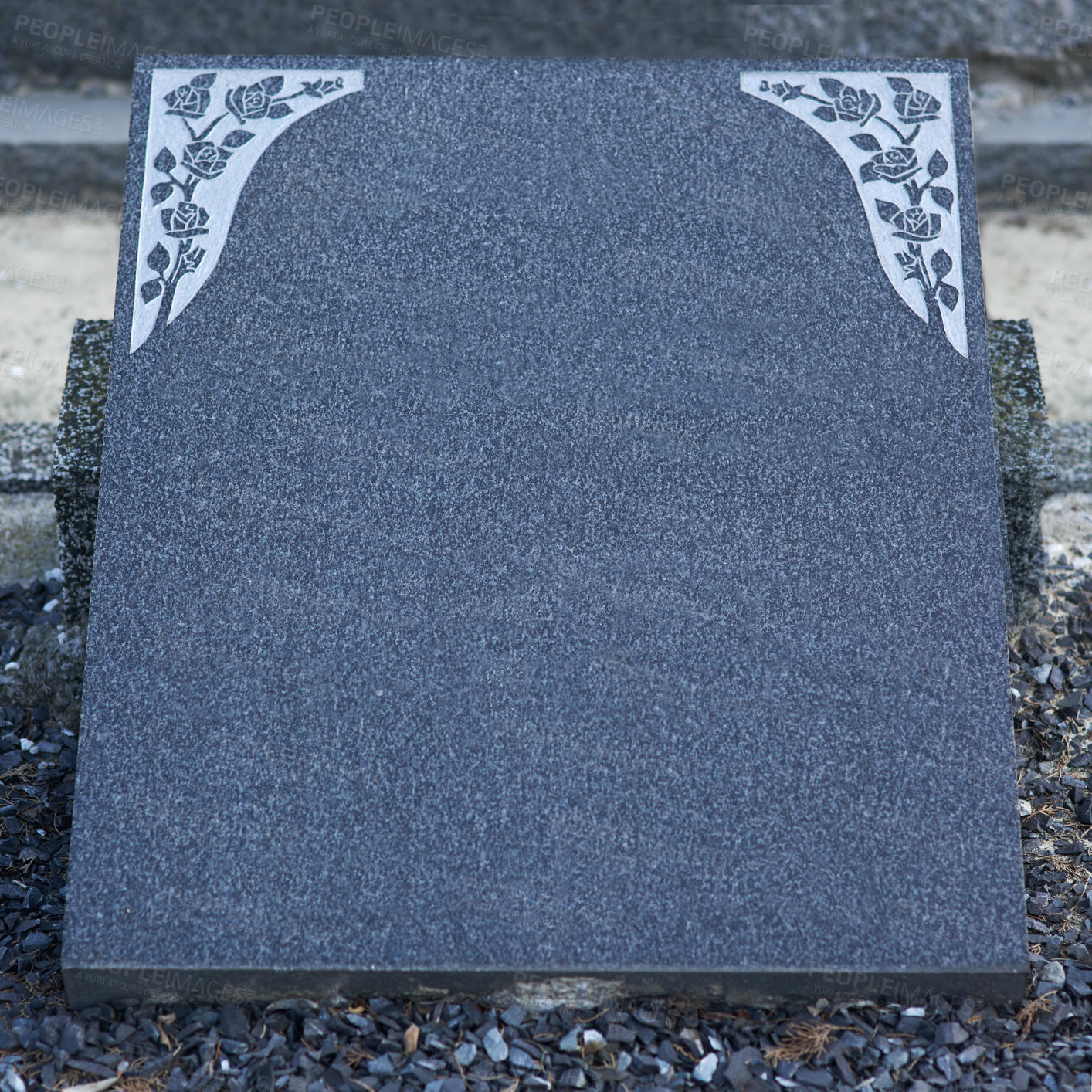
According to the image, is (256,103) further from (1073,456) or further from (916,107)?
(1073,456)

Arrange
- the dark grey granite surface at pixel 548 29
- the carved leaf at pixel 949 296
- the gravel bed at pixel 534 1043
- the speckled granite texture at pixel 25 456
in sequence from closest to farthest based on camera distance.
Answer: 1. the gravel bed at pixel 534 1043
2. the carved leaf at pixel 949 296
3. the speckled granite texture at pixel 25 456
4. the dark grey granite surface at pixel 548 29

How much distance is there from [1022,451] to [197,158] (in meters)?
1.79

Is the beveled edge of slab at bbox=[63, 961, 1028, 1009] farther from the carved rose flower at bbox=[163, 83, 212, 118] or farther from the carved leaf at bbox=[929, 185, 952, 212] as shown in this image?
the carved rose flower at bbox=[163, 83, 212, 118]

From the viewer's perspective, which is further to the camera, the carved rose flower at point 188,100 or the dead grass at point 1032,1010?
the carved rose flower at point 188,100

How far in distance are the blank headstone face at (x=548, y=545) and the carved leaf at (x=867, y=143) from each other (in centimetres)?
1

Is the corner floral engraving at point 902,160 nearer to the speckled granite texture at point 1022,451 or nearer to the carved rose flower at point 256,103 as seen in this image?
the speckled granite texture at point 1022,451

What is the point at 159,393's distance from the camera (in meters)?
2.09

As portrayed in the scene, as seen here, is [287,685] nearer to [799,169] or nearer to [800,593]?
[800,593]

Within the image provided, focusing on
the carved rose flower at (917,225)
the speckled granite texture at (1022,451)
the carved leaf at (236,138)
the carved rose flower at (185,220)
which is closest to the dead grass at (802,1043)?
the speckled granite texture at (1022,451)

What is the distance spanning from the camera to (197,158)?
7.25 feet

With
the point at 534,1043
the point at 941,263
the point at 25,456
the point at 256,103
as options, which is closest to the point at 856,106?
the point at 941,263

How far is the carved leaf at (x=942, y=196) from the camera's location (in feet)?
7.14

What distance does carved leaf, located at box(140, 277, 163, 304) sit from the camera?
2.13m

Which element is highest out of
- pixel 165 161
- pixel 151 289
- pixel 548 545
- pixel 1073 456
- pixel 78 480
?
pixel 165 161
